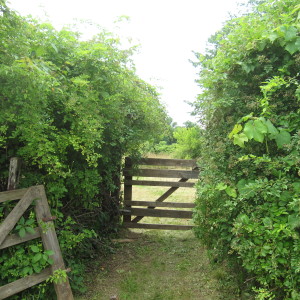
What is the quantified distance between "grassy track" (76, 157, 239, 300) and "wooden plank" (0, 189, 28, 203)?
169cm

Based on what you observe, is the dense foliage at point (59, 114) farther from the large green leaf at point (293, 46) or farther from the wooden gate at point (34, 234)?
the large green leaf at point (293, 46)

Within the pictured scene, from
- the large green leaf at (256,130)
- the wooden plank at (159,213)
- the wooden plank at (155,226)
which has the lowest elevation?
the wooden plank at (155,226)

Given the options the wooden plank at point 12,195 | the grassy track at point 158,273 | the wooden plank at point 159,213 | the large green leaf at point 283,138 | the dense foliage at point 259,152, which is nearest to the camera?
the dense foliage at point 259,152

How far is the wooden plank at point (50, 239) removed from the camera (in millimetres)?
3338

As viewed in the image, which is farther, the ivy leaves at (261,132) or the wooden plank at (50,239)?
the wooden plank at (50,239)

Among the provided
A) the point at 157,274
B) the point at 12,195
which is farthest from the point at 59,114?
the point at 157,274

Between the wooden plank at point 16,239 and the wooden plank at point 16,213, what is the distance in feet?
0.21

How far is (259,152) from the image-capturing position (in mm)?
3021

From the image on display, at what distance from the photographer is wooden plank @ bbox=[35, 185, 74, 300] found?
334 cm

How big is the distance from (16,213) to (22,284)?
76 centimetres

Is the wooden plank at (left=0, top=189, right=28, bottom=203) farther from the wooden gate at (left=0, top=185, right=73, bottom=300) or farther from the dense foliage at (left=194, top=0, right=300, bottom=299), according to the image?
the dense foliage at (left=194, top=0, right=300, bottom=299)

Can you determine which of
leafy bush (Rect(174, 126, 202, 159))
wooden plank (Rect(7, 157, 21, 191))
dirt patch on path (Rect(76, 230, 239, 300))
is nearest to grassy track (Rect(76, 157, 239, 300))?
dirt patch on path (Rect(76, 230, 239, 300))

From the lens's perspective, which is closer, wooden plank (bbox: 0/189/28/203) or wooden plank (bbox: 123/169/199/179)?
wooden plank (bbox: 0/189/28/203)

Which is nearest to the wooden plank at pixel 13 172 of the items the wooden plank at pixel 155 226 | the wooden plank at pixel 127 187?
the wooden plank at pixel 127 187
